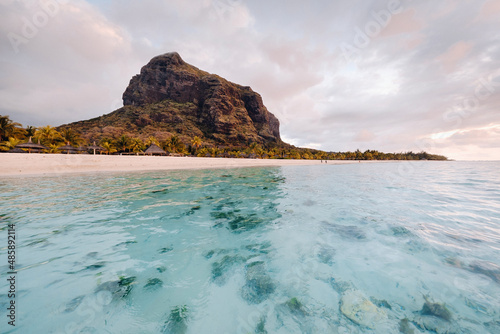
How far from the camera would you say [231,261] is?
13.6 ft

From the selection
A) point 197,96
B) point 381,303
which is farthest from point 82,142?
point 197,96

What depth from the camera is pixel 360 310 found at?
2787 millimetres

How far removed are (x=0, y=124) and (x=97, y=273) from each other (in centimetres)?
Answer: 5937

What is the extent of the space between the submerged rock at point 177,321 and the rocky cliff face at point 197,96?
470 ft

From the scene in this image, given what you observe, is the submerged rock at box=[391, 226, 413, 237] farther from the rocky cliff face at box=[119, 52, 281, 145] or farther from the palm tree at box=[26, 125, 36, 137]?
the rocky cliff face at box=[119, 52, 281, 145]

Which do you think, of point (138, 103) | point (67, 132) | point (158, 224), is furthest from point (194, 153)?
point (138, 103)

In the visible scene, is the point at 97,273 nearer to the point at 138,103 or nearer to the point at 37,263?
the point at 37,263

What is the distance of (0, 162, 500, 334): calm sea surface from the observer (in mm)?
2561

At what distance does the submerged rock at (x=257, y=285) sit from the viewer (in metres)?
3.07

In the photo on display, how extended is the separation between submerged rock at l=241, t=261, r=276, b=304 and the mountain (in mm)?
118196

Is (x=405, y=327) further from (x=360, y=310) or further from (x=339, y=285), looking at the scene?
(x=339, y=285)

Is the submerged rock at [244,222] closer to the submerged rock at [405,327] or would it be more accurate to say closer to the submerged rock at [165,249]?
the submerged rock at [165,249]

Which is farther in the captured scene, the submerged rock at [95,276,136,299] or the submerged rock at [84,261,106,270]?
the submerged rock at [84,261,106,270]

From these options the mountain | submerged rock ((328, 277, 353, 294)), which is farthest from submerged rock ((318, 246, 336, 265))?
the mountain
